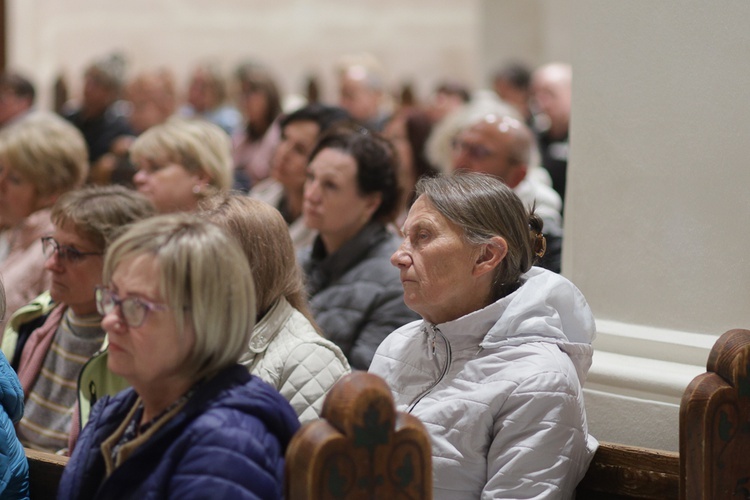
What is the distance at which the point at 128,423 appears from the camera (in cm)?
217

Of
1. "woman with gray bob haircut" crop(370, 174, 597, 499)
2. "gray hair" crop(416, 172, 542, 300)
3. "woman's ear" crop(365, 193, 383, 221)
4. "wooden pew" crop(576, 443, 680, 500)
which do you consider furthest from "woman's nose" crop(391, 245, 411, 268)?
"woman's ear" crop(365, 193, 383, 221)

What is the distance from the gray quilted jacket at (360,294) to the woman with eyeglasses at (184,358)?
4.97 feet

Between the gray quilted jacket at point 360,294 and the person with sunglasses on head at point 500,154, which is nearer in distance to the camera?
the gray quilted jacket at point 360,294

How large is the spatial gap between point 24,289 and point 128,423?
87.5 inches

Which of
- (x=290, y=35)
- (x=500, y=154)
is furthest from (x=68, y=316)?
(x=290, y=35)

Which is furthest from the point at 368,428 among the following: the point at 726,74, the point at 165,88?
the point at 165,88

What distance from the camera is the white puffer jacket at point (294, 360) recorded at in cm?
279

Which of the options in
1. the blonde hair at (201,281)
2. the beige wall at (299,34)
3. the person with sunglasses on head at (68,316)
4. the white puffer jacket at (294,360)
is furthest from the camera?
the beige wall at (299,34)

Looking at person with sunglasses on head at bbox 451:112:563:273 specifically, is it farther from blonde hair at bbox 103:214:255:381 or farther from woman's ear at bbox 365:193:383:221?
blonde hair at bbox 103:214:255:381

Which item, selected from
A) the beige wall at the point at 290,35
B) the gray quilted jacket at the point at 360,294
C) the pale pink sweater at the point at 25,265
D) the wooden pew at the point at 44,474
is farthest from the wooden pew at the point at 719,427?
the beige wall at the point at 290,35

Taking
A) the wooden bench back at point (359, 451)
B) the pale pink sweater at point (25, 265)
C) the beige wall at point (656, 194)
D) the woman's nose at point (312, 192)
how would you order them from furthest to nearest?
the pale pink sweater at point (25, 265) → the woman's nose at point (312, 192) → the beige wall at point (656, 194) → the wooden bench back at point (359, 451)

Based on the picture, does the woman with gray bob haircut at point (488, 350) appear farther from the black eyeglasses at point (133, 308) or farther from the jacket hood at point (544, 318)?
the black eyeglasses at point (133, 308)

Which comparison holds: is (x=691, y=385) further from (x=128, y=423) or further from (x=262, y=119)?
(x=262, y=119)

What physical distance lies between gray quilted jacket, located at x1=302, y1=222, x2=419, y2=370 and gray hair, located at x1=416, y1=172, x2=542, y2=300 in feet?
3.17
